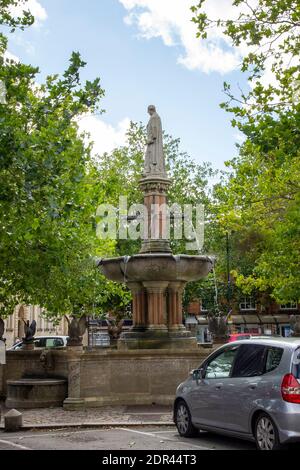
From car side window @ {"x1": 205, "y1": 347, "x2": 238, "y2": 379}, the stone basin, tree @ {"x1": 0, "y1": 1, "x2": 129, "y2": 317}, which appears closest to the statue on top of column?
tree @ {"x1": 0, "y1": 1, "x2": 129, "y2": 317}

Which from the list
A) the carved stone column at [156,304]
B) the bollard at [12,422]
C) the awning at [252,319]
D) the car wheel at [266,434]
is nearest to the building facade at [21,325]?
the awning at [252,319]

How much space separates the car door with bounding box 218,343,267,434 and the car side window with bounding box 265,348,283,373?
0.09 meters

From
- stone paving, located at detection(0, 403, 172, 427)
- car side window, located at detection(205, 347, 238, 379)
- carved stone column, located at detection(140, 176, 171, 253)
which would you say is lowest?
stone paving, located at detection(0, 403, 172, 427)

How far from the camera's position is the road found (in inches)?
381

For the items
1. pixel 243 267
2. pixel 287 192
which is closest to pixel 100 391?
pixel 287 192

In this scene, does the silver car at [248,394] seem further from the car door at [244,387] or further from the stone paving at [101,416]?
the stone paving at [101,416]

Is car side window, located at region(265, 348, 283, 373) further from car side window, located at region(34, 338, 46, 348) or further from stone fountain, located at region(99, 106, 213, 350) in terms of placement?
car side window, located at region(34, 338, 46, 348)

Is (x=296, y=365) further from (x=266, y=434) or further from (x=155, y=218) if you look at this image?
(x=155, y=218)

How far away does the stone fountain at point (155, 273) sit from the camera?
16672 mm

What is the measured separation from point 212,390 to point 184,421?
111cm

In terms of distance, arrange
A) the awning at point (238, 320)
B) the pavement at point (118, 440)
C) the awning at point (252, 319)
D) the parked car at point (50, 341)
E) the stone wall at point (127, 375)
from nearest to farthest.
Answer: the pavement at point (118, 440) → the stone wall at point (127, 375) → the parked car at point (50, 341) → the awning at point (238, 320) → the awning at point (252, 319)
